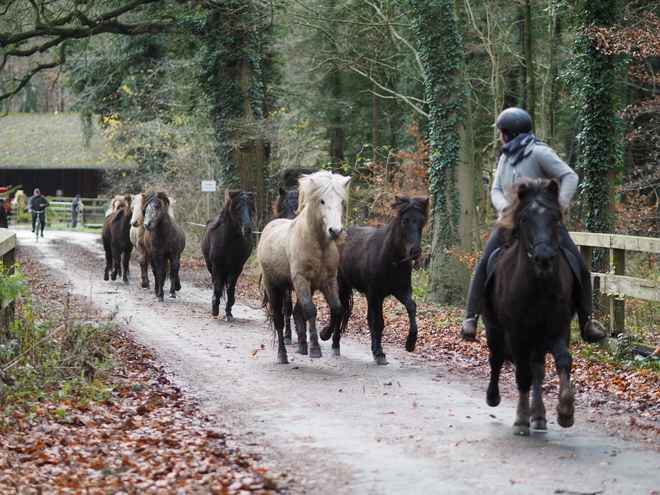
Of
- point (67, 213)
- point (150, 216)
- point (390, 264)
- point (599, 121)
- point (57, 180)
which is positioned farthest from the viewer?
point (57, 180)

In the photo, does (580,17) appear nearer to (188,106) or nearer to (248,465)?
(248,465)

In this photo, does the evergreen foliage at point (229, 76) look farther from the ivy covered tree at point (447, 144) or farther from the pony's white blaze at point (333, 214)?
the pony's white blaze at point (333, 214)

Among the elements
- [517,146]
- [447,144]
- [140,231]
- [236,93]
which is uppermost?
[236,93]

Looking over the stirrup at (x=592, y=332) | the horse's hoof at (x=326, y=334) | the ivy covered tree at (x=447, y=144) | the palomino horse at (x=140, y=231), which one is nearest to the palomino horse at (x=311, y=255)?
the horse's hoof at (x=326, y=334)

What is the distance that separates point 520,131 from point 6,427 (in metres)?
4.90

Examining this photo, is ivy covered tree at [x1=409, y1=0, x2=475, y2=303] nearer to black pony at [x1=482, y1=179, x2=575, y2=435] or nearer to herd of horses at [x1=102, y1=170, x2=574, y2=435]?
herd of horses at [x1=102, y1=170, x2=574, y2=435]

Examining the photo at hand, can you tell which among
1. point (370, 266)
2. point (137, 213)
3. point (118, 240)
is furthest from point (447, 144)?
point (118, 240)

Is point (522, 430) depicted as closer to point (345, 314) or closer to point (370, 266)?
point (370, 266)

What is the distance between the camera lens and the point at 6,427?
677 cm

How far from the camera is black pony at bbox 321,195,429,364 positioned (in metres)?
10.3

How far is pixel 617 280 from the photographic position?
1072 cm

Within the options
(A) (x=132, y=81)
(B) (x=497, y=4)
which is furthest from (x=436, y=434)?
(A) (x=132, y=81)

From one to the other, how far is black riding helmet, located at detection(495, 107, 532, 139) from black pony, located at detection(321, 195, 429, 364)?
320 cm

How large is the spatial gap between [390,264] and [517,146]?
3.80 meters
